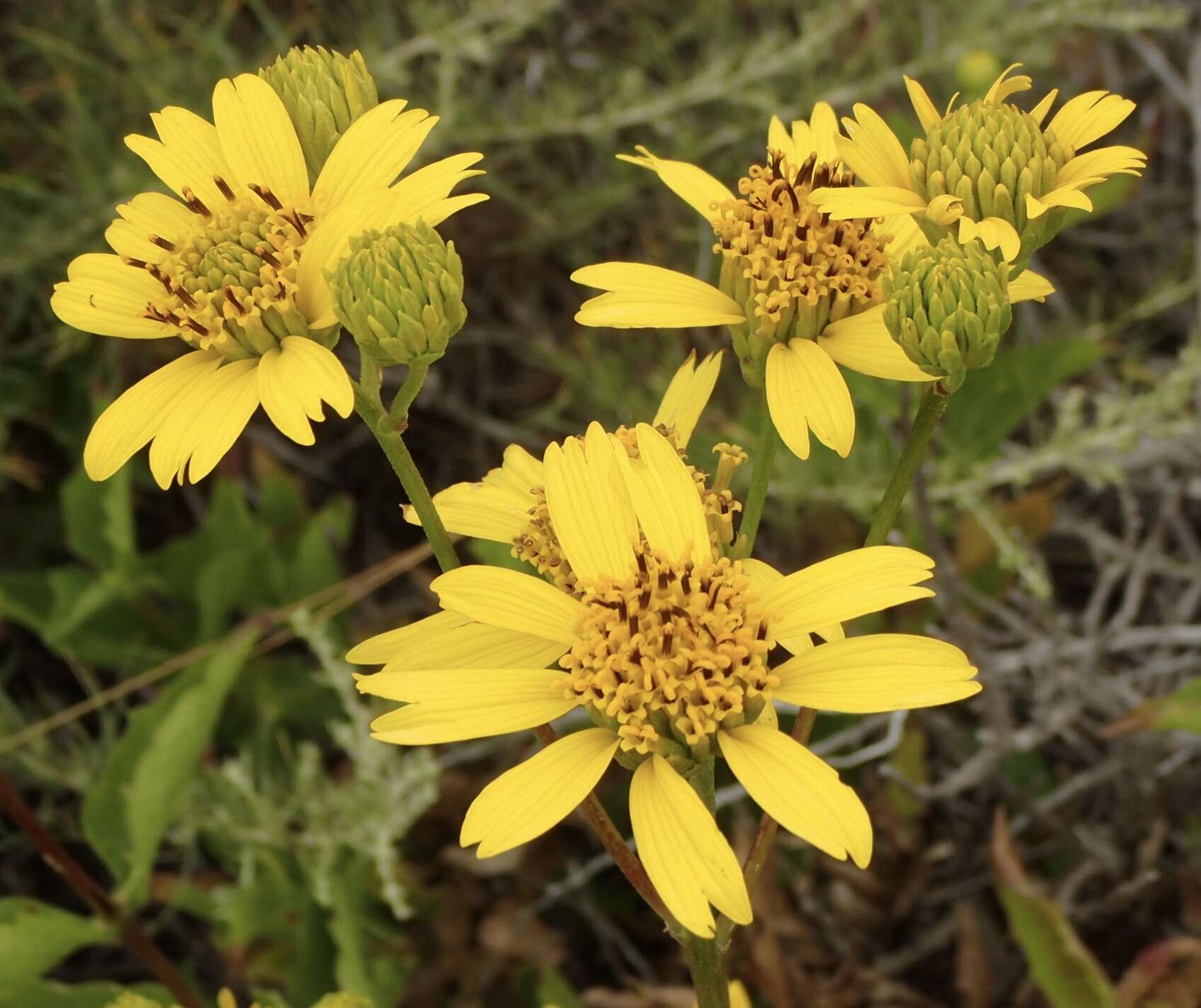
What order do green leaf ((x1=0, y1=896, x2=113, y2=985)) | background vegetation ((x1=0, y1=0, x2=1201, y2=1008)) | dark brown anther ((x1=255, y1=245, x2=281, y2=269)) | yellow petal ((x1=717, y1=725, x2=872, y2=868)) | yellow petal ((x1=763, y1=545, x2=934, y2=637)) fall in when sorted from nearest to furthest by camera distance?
yellow petal ((x1=717, y1=725, x2=872, y2=868)), yellow petal ((x1=763, y1=545, x2=934, y2=637)), dark brown anther ((x1=255, y1=245, x2=281, y2=269)), green leaf ((x1=0, y1=896, x2=113, y2=985)), background vegetation ((x1=0, y1=0, x2=1201, y2=1008))

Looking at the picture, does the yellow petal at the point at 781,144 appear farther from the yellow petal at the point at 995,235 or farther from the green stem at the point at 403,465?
the green stem at the point at 403,465

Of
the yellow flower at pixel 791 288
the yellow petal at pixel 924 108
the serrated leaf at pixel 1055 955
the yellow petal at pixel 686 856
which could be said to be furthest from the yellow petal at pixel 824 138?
the serrated leaf at pixel 1055 955

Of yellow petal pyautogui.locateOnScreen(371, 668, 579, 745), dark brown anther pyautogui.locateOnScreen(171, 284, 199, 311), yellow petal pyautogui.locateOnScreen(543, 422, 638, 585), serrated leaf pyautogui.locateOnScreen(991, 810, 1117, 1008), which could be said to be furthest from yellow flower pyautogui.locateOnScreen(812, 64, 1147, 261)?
serrated leaf pyautogui.locateOnScreen(991, 810, 1117, 1008)

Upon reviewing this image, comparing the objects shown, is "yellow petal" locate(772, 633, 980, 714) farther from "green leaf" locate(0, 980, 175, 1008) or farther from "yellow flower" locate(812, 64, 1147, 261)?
"green leaf" locate(0, 980, 175, 1008)

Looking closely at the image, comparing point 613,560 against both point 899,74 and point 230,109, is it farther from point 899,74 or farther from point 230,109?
point 899,74

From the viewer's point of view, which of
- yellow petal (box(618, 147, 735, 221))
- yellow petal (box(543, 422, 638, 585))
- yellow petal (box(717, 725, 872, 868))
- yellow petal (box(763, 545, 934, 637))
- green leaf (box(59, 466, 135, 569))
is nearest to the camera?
yellow petal (box(717, 725, 872, 868))
